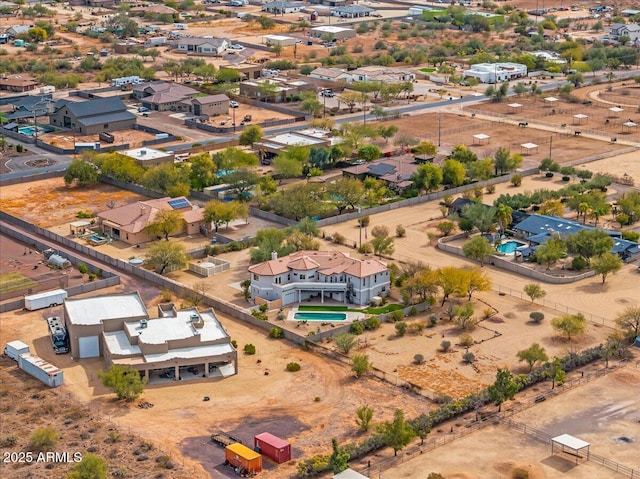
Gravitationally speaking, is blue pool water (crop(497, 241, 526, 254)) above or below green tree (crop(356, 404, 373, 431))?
below

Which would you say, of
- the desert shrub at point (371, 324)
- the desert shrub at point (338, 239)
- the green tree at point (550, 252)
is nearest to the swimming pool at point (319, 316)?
the desert shrub at point (371, 324)

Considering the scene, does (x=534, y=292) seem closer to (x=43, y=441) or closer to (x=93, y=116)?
(x=43, y=441)

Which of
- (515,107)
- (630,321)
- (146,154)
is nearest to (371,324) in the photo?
(630,321)

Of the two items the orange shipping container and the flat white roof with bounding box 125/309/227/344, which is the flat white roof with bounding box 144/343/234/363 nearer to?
the flat white roof with bounding box 125/309/227/344

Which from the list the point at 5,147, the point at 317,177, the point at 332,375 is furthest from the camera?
the point at 5,147

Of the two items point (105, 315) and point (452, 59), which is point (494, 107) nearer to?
point (452, 59)

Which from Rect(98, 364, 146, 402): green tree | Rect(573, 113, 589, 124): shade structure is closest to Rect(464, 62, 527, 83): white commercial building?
Rect(573, 113, 589, 124): shade structure

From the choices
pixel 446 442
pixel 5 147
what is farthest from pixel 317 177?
pixel 446 442

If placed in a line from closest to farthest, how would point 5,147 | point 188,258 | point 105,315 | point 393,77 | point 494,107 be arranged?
point 105,315 → point 188,258 → point 5,147 → point 494,107 → point 393,77
